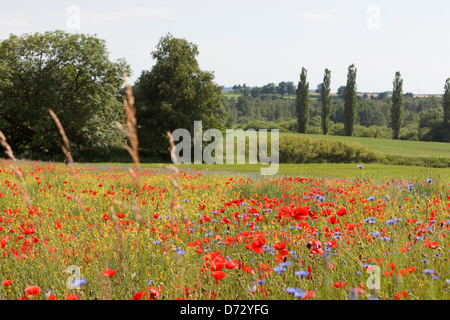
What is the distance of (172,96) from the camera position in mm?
34250

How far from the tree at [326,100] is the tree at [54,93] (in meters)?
47.4

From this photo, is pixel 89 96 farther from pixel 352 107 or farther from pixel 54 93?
pixel 352 107

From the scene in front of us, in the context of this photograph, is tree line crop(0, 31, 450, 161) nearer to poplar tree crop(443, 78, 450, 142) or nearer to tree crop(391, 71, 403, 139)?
tree crop(391, 71, 403, 139)

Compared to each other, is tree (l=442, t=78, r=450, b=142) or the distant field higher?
tree (l=442, t=78, r=450, b=142)

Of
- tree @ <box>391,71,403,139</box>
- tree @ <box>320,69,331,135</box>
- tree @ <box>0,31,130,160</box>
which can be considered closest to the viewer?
tree @ <box>0,31,130,160</box>

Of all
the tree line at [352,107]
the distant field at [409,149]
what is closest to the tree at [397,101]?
the tree line at [352,107]

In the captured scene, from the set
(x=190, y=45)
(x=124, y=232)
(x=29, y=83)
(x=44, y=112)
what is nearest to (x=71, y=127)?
(x=44, y=112)

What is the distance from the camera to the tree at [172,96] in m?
33.8

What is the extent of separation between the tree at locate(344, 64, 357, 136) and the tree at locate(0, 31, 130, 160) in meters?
48.1

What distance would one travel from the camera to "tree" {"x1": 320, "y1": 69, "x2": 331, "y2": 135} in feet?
231

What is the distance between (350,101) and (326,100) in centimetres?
433

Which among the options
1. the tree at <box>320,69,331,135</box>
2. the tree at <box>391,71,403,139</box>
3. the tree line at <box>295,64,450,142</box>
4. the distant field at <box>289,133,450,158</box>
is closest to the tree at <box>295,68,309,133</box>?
the tree line at <box>295,64,450,142</box>
